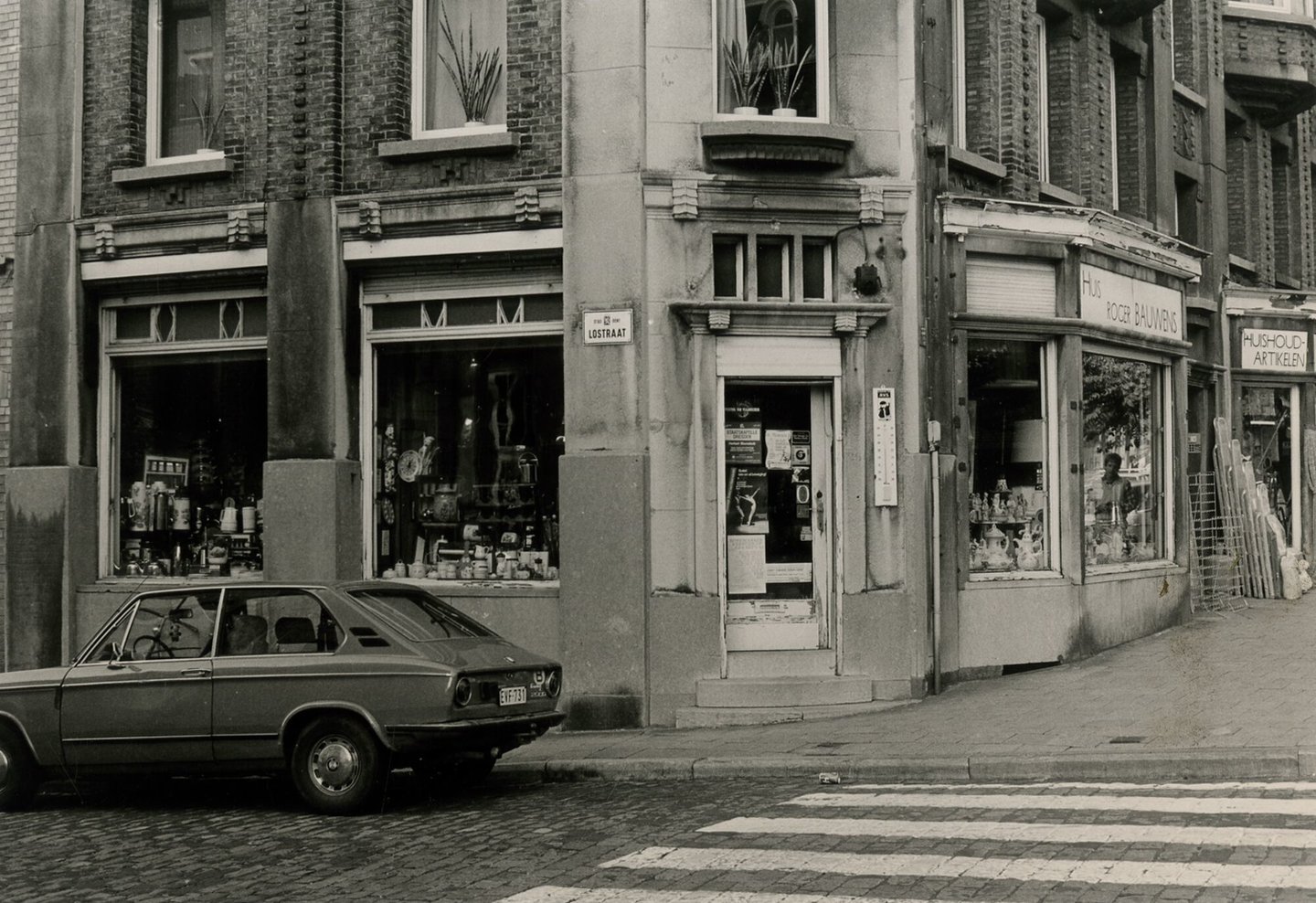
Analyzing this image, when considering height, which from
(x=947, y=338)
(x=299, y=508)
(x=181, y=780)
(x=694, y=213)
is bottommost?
(x=181, y=780)

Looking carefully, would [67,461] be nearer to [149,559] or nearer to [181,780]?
[149,559]

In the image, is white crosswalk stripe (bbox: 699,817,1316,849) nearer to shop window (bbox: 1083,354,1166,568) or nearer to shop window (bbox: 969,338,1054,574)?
shop window (bbox: 969,338,1054,574)

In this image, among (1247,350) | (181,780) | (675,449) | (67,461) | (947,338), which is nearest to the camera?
(181,780)

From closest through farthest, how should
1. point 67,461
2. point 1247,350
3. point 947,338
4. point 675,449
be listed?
point 675,449
point 947,338
point 67,461
point 1247,350

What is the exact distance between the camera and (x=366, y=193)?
15.1 meters

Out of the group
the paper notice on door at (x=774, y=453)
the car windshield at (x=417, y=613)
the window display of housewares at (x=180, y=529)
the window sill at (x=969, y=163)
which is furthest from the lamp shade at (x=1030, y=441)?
the window display of housewares at (x=180, y=529)

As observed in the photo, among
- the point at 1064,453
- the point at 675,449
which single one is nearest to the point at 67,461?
the point at 675,449

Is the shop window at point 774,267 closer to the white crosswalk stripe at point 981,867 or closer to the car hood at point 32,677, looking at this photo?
the car hood at point 32,677

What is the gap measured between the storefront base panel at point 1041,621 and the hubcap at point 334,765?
277 inches

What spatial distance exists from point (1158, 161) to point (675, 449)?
9.17m

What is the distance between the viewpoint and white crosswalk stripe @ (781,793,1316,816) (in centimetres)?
846

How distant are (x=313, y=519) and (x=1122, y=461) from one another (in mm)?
9137

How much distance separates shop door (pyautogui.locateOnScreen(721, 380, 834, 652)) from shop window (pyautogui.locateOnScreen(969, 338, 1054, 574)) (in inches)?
81.1

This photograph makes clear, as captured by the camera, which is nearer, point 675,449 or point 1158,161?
point 675,449
